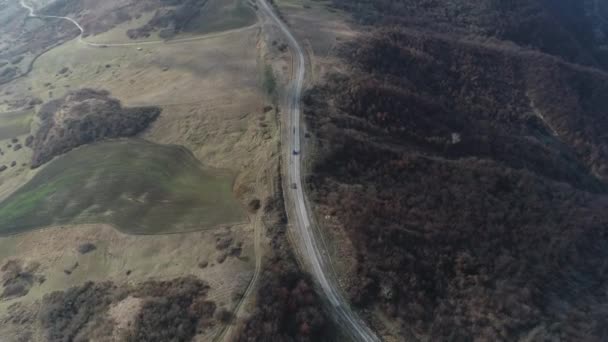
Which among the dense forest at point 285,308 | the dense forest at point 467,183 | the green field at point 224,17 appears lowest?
the dense forest at point 285,308

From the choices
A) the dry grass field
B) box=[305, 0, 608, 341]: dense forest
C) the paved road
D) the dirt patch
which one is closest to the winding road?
the paved road

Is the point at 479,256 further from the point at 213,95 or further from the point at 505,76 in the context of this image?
the point at 505,76

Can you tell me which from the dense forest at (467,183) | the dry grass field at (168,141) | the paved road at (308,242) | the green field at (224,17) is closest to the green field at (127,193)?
the dry grass field at (168,141)

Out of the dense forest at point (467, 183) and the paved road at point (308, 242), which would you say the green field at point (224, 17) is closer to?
the dense forest at point (467, 183)

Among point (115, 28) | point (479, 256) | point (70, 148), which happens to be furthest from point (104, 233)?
point (115, 28)

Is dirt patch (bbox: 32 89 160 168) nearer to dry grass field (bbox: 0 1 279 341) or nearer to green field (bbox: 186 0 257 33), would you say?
dry grass field (bbox: 0 1 279 341)

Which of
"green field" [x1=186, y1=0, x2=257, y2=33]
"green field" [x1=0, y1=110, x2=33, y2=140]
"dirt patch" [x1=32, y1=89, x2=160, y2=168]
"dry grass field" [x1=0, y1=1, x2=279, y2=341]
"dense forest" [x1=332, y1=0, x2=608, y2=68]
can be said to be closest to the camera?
"dry grass field" [x1=0, y1=1, x2=279, y2=341]
